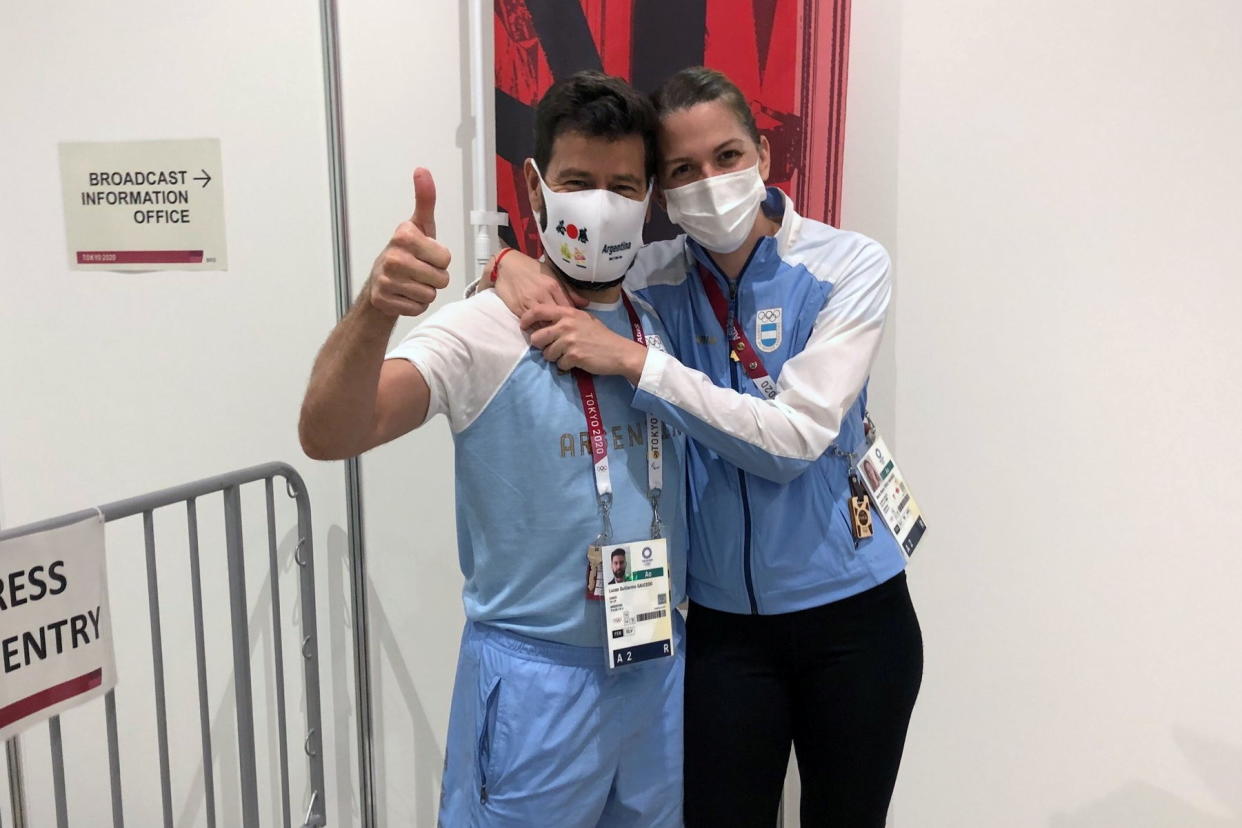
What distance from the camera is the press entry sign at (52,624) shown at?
1216 mm

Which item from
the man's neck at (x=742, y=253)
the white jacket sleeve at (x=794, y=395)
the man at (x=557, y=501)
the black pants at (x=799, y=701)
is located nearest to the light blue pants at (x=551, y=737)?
the man at (x=557, y=501)

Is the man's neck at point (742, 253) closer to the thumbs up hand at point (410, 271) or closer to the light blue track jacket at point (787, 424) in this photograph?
the light blue track jacket at point (787, 424)

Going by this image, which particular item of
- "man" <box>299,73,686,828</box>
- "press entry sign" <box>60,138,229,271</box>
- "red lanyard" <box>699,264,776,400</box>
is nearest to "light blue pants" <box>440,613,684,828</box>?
"man" <box>299,73,686,828</box>

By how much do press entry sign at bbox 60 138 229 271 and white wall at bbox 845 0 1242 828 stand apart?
153 cm

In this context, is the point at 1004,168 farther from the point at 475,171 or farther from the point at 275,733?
the point at 275,733

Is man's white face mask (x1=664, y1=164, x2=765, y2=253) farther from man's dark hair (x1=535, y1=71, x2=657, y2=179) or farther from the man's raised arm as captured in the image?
the man's raised arm

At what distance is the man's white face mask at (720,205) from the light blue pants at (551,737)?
0.68m

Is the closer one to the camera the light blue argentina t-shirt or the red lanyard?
the light blue argentina t-shirt

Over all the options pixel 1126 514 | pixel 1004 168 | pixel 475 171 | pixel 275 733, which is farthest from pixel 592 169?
pixel 275 733

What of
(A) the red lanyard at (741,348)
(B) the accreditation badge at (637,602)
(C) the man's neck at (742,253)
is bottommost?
(B) the accreditation badge at (637,602)

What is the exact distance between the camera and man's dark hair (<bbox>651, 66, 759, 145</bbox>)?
118 centimetres

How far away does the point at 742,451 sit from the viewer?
111cm

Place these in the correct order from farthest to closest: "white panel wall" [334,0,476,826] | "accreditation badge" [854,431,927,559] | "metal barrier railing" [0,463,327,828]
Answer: "white panel wall" [334,0,476,826], "metal barrier railing" [0,463,327,828], "accreditation badge" [854,431,927,559]

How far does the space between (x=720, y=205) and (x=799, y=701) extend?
0.84m
